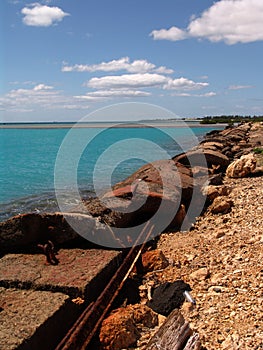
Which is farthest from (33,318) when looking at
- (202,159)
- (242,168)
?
(202,159)

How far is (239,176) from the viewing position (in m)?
10.4

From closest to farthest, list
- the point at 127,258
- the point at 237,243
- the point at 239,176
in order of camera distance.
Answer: the point at 127,258, the point at 237,243, the point at 239,176

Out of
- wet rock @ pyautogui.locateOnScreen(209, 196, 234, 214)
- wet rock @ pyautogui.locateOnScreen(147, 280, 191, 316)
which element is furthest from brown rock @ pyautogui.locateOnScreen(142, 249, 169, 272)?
wet rock @ pyautogui.locateOnScreen(209, 196, 234, 214)

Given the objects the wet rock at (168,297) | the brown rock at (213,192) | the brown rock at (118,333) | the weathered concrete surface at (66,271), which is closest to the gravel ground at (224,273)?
the wet rock at (168,297)

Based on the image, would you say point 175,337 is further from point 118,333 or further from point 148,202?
point 148,202

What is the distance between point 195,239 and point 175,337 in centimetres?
279

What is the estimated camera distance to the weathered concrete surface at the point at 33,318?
2.98m

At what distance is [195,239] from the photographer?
5.88 m

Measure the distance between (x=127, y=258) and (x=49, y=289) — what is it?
3.73ft

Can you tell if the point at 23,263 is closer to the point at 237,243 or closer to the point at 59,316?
the point at 59,316

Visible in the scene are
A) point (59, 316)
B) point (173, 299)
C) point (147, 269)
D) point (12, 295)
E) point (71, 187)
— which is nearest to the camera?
point (59, 316)

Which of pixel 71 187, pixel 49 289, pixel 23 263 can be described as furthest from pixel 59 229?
pixel 71 187

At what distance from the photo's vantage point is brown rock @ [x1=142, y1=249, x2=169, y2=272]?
194 inches

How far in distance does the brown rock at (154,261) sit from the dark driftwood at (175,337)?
158 centimetres
